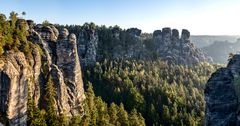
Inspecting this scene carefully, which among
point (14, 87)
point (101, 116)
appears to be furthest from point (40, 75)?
point (101, 116)

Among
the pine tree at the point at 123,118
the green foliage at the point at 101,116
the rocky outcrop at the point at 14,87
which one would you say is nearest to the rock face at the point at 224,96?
the green foliage at the point at 101,116

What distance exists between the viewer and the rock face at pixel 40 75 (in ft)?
279

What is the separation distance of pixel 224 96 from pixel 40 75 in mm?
55043

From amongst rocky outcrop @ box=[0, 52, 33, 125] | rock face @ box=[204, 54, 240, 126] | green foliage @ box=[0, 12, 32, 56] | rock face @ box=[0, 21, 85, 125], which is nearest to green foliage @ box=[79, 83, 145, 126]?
rock face @ box=[0, 21, 85, 125]

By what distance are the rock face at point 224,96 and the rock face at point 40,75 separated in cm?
4593

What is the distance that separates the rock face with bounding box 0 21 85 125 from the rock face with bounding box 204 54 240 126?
45.9m

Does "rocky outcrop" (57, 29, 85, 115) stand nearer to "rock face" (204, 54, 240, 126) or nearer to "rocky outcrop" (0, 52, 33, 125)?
"rocky outcrop" (0, 52, 33, 125)

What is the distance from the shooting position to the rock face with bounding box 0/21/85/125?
85.0 metres

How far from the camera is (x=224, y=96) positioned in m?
80.0

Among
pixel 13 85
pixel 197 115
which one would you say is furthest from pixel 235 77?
pixel 197 115

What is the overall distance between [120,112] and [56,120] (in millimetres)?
45896

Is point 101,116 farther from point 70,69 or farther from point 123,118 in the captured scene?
point 70,69

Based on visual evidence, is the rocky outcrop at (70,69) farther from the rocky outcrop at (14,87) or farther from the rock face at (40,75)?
the rocky outcrop at (14,87)

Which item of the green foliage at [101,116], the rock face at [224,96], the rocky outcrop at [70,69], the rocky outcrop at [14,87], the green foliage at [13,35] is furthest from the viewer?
the rocky outcrop at [70,69]
